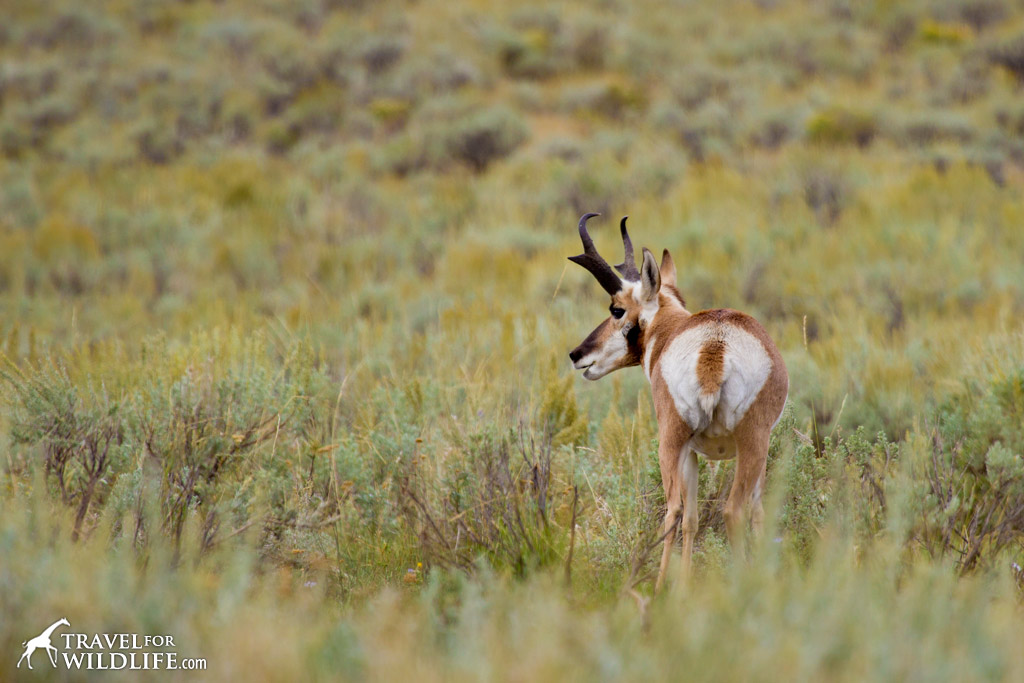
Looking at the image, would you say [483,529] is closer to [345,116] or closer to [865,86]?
[345,116]

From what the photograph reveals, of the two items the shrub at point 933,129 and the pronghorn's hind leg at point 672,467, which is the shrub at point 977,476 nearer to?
the pronghorn's hind leg at point 672,467

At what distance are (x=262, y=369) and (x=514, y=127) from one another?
37.0ft

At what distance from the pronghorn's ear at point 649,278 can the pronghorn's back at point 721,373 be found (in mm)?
519

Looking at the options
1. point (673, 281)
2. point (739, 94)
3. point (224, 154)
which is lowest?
point (673, 281)

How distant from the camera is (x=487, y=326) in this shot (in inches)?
328

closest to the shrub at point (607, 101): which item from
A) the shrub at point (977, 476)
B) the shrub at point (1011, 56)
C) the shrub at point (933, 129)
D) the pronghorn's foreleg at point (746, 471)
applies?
the shrub at point (933, 129)

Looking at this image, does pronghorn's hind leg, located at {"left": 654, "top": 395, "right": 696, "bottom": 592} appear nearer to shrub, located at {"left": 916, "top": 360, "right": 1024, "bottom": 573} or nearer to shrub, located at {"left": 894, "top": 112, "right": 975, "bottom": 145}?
shrub, located at {"left": 916, "top": 360, "right": 1024, "bottom": 573}

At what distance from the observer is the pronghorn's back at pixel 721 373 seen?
11.2ft

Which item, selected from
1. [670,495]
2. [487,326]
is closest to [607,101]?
[487,326]

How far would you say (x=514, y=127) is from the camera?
53.0 feet

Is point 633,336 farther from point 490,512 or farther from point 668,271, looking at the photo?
point 490,512

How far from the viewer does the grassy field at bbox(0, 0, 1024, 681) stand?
2.46 meters

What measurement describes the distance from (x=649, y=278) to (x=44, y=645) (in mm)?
2986

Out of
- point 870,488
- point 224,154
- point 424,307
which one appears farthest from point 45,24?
point 870,488
